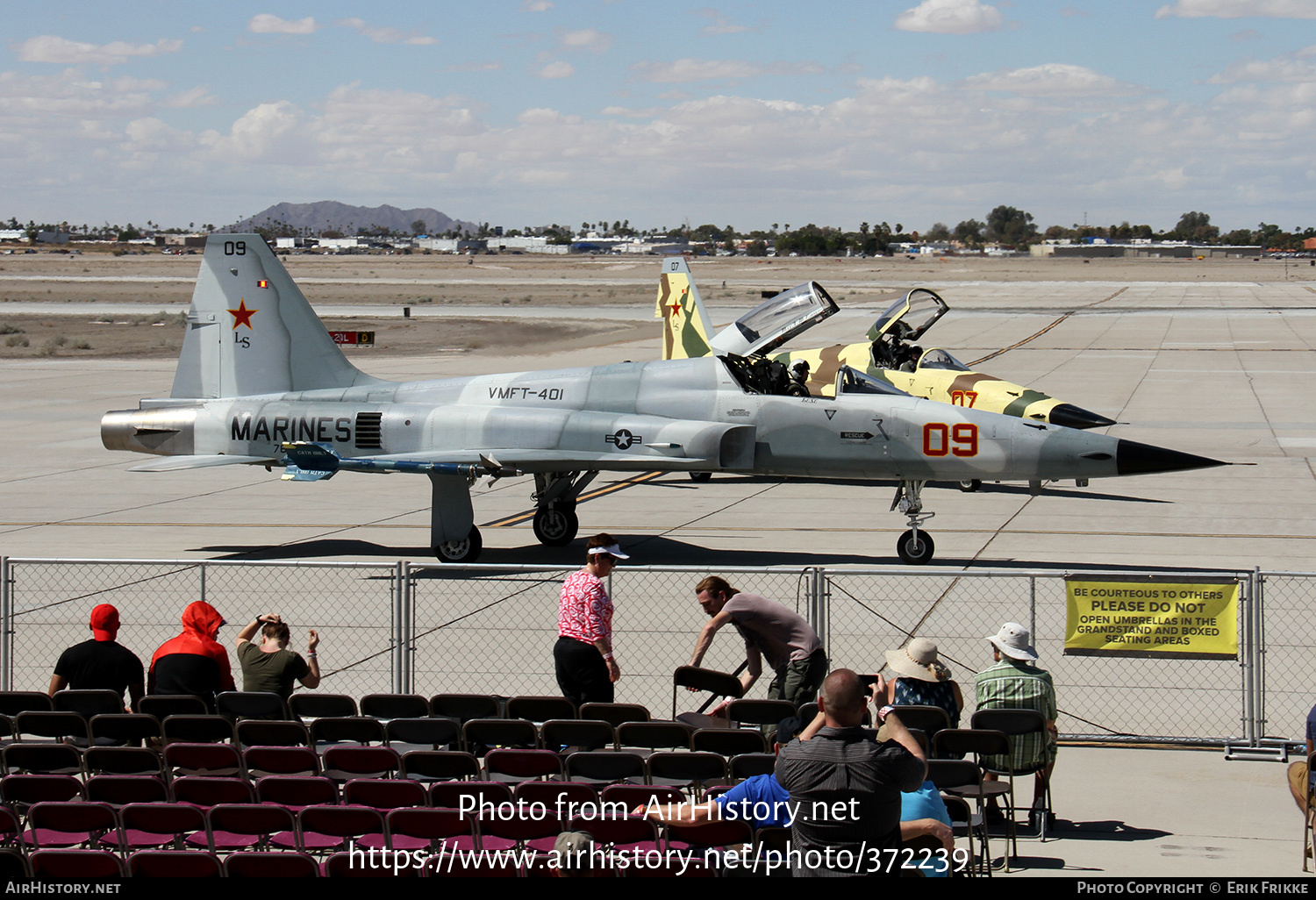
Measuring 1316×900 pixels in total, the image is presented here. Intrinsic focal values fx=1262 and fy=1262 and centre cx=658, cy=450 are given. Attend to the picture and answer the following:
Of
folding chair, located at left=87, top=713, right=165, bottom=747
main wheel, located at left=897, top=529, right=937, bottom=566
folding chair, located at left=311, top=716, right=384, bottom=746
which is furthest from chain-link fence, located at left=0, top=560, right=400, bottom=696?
main wheel, located at left=897, top=529, right=937, bottom=566

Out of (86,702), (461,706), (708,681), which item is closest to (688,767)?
(708,681)

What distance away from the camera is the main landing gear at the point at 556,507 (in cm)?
1725

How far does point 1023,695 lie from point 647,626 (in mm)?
5422

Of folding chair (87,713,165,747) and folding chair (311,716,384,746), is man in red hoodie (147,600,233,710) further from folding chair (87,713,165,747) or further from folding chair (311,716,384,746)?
folding chair (311,716,384,746)

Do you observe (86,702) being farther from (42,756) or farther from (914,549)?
(914,549)

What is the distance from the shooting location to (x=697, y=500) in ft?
70.7

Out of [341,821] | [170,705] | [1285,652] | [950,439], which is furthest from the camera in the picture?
[950,439]

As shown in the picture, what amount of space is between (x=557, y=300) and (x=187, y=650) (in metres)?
87.1

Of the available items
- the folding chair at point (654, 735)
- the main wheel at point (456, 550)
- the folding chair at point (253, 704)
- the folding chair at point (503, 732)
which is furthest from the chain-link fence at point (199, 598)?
the folding chair at point (654, 735)

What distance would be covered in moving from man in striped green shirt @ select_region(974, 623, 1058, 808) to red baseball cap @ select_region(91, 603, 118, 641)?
6234mm

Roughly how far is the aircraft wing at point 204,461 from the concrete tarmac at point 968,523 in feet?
3.78

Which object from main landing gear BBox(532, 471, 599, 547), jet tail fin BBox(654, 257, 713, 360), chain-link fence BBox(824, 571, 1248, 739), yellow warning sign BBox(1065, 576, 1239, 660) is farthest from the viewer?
jet tail fin BBox(654, 257, 713, 360)

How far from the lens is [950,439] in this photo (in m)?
15.4

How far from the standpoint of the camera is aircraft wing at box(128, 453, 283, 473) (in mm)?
16969
